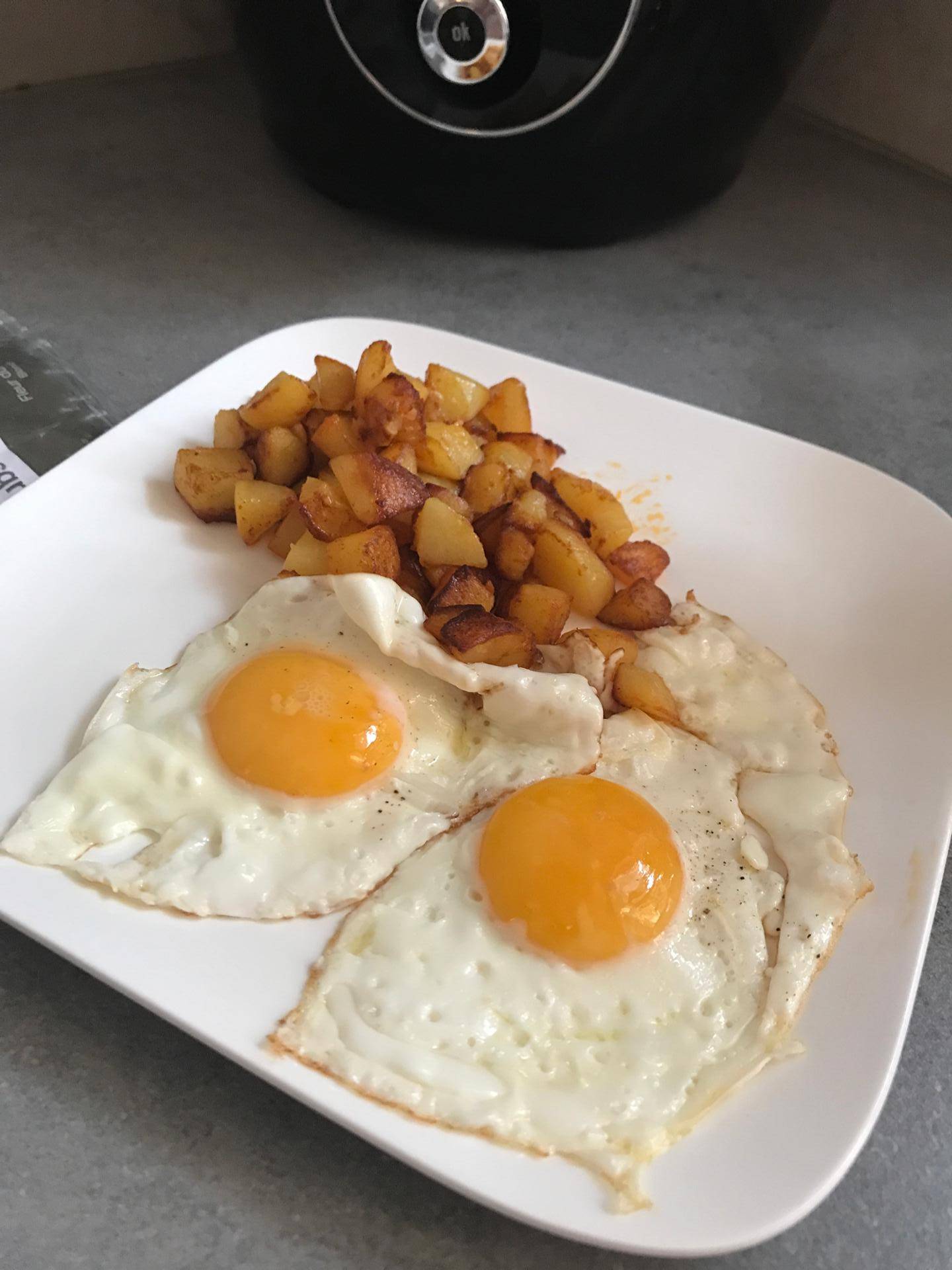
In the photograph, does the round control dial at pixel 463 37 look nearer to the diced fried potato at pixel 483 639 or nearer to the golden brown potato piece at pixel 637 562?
the golden brown potato piece at pixel 637 562

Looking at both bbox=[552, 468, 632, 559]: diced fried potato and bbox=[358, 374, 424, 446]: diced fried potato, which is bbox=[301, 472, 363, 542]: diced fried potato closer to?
bbox=[358, 374, 424, 446]: diced fried potato

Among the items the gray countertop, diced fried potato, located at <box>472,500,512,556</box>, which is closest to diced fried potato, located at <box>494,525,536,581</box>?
diced fried potato, located at <box>472,500,512,556</box>

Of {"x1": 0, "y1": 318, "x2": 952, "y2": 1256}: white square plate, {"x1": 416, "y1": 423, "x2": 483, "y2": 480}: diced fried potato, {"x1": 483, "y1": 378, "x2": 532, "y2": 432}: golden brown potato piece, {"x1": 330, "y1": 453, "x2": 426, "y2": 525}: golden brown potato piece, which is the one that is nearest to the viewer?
{"x1": 0, "y1": 318, "x2": 952, "y2": 1256}: white square plate

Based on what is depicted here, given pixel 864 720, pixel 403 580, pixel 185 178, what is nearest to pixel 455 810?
pixel 403 580

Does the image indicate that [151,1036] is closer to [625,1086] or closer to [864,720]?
[625,1086]

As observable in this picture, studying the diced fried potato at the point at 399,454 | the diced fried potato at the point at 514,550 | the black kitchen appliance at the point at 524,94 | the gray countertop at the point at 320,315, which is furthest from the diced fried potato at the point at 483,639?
the black kitchen appliance at the point at 524,94

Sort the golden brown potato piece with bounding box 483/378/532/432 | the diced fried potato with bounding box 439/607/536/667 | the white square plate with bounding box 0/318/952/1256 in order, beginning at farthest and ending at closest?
1. the golden brown potato piece with bounding box 483/378/532/432
2. the diced fried potato with bounding box 439/607/536/667
3. the white square plate with bounding box 0/318/952/1256
